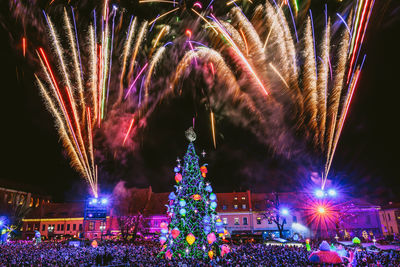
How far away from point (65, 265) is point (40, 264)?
2202 mm

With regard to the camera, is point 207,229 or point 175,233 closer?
point 175,233

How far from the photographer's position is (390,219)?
48750 millimetres

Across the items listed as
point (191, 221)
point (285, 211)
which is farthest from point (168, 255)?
point (285, 211)

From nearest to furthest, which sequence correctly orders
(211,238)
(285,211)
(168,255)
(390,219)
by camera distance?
1. (211,238)
2. (168,255)
3. (285,211)
4. (390,219)

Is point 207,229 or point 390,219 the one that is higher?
point 207,229

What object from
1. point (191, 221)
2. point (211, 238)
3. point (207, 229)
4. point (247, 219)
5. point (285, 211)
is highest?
point (191, 221)

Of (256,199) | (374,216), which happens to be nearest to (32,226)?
(256,199)

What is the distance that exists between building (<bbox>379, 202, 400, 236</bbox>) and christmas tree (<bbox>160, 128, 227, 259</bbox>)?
145 ft

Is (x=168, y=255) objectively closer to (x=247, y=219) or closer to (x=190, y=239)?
(x=190, y=239)

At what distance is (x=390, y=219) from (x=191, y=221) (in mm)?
47839

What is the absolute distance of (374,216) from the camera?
50.4m

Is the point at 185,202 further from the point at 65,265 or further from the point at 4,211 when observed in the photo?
the point at 4,211

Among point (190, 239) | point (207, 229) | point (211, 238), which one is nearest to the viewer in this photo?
point (190, 239)

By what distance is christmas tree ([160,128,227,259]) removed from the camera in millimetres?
17703
